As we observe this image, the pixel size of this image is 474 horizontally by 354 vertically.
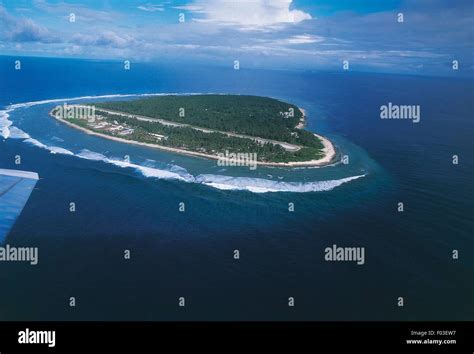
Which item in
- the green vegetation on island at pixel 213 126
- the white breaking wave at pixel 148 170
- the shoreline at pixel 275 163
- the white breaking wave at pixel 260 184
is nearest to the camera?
the white breaking wave at pixel 260 184

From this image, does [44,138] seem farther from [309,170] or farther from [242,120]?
[309,170]

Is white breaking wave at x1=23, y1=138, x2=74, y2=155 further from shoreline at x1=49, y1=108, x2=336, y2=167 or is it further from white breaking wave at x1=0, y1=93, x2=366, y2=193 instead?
shoreline at x1=49, y1=108, x2=336, y2=167

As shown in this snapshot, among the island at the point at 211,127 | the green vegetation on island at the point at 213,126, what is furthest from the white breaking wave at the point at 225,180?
the green vegetation on island at the point at 213,126

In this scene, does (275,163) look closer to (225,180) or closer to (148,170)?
(225,180)

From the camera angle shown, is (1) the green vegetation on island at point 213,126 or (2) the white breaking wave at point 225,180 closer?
(2) the white breaking wave at point 225,180

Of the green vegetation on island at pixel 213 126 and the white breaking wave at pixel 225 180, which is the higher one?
the green vegetation on island at pixel 213 126

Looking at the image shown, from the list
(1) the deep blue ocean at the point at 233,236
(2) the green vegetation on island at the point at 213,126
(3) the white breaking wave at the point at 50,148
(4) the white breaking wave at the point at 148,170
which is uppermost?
(2) the green vegetation on island at the point at 213,126

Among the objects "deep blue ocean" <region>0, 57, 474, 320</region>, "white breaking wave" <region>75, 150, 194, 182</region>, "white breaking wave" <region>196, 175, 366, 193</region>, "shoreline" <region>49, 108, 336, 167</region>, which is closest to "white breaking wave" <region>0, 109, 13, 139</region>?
"deep blue ocean" <region>0, 57, 474, 320</region>

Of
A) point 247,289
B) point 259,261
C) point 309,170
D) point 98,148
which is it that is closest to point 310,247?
point 259,261

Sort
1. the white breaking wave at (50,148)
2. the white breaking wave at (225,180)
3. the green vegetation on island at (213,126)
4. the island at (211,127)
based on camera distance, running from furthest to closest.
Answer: the green vegetation on island at (213,126) < the island at (211,127) < the white breaking wave at (50,148) < the white breaking wave at (225,180)

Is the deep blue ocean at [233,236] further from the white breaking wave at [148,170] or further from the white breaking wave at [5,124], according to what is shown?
the white breaking wave at [5,124]
